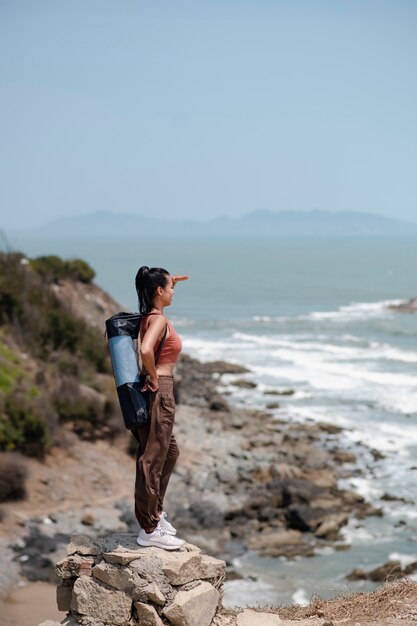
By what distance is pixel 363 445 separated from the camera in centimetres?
2891

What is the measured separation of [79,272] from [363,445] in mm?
15307

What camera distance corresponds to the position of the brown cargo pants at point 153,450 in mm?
7785

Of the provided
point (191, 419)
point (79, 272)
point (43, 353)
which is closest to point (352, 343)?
point (79, 272)

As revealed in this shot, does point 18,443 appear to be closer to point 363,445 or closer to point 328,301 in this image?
point 363,445

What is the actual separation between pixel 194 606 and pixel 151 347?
2375 millimetres

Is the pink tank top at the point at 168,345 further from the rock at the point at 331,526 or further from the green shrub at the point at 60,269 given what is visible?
the green shrub at the point at 60,269

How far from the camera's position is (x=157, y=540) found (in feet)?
26.4

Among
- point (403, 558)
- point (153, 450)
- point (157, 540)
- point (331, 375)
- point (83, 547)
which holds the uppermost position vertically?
point (153, 450)

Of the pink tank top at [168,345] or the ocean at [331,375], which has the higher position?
the pink tank top at [168,345]

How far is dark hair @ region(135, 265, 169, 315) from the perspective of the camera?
8.00 m

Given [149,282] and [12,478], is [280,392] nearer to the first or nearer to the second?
[12,478]

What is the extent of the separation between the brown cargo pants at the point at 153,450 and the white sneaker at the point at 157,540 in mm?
94

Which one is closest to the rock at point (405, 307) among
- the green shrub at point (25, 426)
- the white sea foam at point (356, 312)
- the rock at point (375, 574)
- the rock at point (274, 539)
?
the white sea foam at point (356, 312)

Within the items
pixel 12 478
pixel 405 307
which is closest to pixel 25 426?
pixel 12 478
